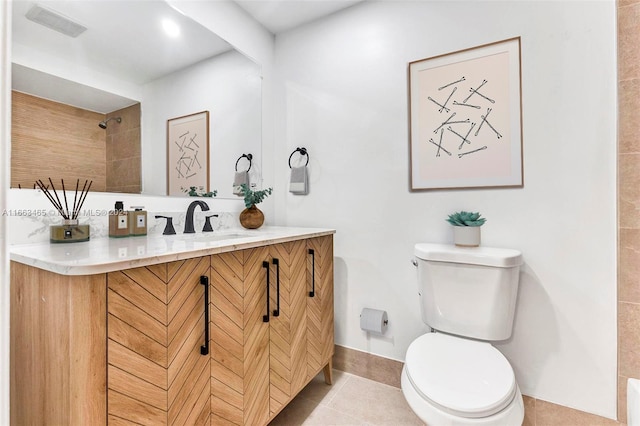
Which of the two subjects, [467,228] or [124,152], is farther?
[467,228]

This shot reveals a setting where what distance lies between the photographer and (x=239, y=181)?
1.91 metres

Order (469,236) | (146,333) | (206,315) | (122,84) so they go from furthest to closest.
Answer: (469,236) → (122,84) → (206,315) → (146,333)

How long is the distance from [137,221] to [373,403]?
5.01 ft

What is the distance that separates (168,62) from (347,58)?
106cm

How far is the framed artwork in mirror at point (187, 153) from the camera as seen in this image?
4.98ft

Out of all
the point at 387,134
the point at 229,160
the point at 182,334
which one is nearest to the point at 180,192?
the point at 229,160

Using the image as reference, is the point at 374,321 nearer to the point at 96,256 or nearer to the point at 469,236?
the point at 469,236

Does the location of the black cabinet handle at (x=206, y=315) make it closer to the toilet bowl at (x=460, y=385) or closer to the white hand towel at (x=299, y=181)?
the toilet bowl at (x=460, y=385)

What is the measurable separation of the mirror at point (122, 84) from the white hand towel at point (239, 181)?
0.04 m

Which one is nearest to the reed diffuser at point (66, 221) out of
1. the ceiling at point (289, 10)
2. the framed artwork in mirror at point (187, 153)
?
the framed artwork in mirror at point (187, 153)

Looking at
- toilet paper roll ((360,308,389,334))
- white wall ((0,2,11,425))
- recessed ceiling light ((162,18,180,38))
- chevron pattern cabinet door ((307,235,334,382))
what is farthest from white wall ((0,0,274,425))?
toilet paper roll ((360,308,389,334))

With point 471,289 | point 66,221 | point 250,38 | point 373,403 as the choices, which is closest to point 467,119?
point 471,289

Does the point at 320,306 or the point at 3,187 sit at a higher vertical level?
the point at 3,187

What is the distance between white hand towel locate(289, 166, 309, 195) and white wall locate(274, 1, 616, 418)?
0.21ft
